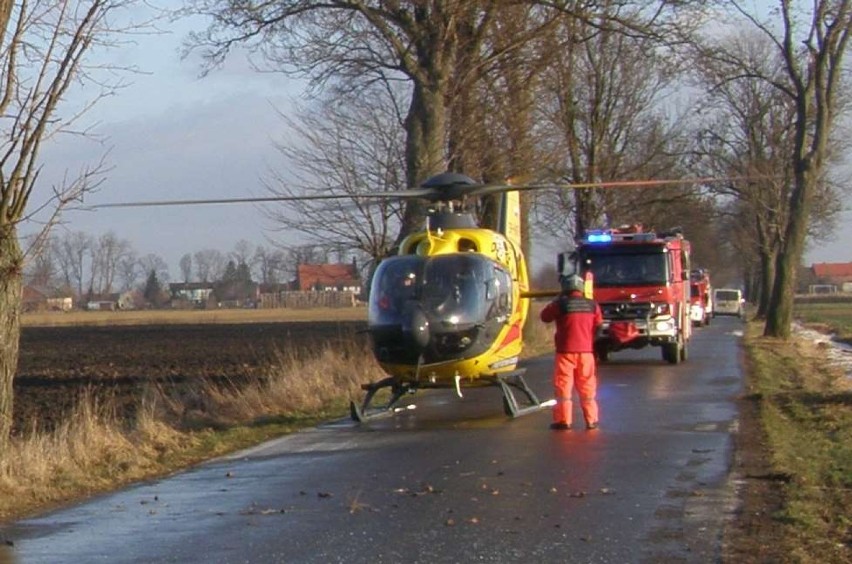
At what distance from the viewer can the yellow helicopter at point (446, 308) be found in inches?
627

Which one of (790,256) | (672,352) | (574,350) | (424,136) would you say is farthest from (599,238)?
(574,350)

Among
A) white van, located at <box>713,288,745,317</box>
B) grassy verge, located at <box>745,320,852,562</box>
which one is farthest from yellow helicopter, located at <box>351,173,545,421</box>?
white van, located at <box>713,288,745,317</box>

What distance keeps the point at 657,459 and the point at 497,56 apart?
697 inches

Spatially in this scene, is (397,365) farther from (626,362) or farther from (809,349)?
(809,349)

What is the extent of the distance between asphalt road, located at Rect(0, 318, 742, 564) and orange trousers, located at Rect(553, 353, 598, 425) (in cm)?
37

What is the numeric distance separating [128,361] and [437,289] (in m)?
27.0

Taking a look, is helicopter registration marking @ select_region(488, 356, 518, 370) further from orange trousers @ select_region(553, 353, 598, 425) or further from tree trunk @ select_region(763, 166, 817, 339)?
tree trunk @ select_region(763, 166, 817, 339)

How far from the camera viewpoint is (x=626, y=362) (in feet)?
95.6

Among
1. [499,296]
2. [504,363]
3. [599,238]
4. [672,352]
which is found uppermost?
[599,238]

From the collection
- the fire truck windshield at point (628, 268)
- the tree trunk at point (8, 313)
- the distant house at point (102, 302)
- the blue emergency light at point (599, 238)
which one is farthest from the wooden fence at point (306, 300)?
the tree trunk at point (8, 313)

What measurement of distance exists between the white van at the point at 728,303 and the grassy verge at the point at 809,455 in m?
51.9

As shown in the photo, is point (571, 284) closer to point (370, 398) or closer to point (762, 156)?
point (370, 398)

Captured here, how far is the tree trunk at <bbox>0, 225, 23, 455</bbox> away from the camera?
11.6 m

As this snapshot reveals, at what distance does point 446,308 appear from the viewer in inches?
630
